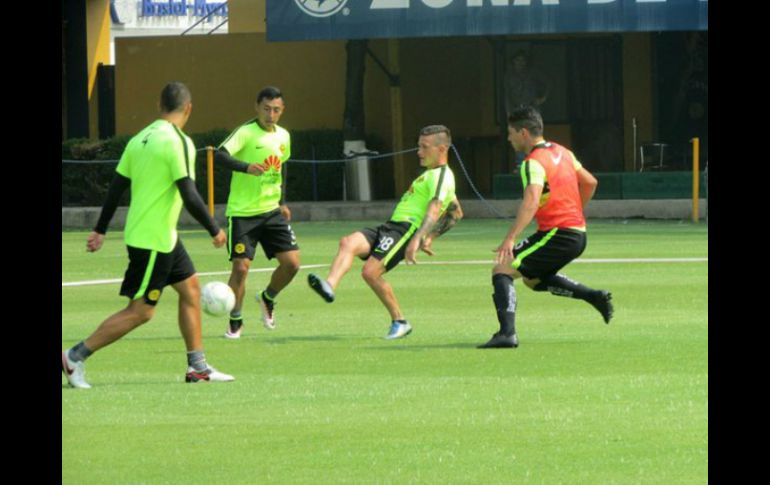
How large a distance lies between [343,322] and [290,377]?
3.94 m

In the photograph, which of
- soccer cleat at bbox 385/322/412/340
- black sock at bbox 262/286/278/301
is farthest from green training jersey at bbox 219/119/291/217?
soccer cleat at bbox 385/322/412/340

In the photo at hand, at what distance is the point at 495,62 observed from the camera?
35.4 meters

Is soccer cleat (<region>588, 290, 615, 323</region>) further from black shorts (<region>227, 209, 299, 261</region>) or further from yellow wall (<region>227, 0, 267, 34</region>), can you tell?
yellow wall (<region>227, 0, 267, 34</region>)

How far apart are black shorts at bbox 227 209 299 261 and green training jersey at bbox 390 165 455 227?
41.2 inches

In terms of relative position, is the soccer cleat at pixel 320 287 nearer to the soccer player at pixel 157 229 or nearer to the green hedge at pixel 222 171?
the soccer player at pixel 157 229

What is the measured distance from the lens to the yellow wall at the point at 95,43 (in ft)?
129

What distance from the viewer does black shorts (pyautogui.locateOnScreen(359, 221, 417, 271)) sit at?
45.9 feet

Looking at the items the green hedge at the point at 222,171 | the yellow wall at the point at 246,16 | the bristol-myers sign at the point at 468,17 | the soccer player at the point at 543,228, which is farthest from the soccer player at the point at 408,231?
the yellow wall at the point at 246,16

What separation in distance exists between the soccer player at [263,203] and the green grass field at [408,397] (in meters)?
0.54

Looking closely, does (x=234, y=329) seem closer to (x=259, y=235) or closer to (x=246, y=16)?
(x=259, y=235)

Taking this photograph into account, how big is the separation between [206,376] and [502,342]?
2688 millimetres

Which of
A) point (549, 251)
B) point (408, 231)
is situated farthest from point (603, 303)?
point (408, 231)
